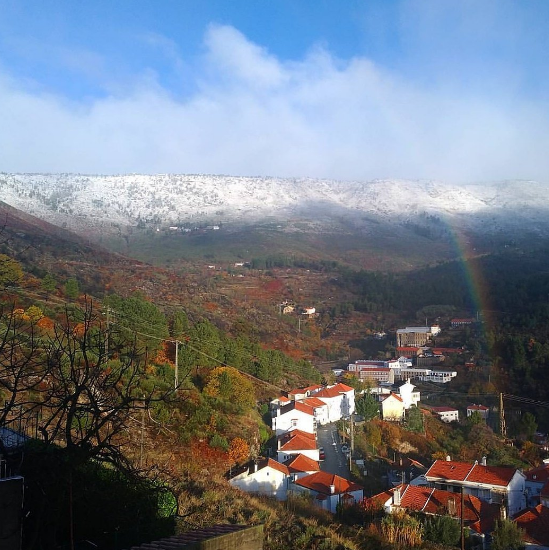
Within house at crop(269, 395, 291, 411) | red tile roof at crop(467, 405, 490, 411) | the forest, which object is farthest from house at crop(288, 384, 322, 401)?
red tile roof at crop(467, 405, 490, 411)

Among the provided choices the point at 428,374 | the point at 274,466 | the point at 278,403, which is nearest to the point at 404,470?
the point at 274,466

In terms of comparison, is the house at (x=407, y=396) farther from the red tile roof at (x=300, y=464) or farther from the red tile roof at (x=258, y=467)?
the red tile roof at (x=258, y=467)

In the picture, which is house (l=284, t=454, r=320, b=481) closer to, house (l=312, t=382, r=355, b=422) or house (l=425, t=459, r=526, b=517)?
house (l=425, t=459, r=526, b=517)

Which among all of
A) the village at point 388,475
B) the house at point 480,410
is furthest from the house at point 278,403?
the house at point 480,410

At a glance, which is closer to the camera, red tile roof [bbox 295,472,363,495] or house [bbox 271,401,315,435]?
red tile roof [bbox 295,472,363,495]

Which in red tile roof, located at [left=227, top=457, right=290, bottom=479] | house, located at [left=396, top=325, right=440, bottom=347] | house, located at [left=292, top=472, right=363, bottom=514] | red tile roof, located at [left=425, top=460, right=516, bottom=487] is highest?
house, located at [left=396, top=325, right=440, bottom=347]

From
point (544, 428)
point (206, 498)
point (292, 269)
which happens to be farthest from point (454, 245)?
point (206, 498)

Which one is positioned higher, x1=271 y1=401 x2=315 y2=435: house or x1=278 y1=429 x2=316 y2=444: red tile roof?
x1=271 y1=401 x2=315 y2=435: house
